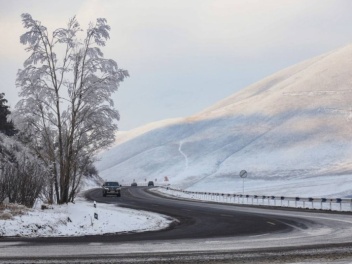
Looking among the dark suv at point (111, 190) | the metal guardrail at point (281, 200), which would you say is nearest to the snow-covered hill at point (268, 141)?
the metal guardrail at point (281, 200)

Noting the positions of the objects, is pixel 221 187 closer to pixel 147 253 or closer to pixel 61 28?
pixel 61 28

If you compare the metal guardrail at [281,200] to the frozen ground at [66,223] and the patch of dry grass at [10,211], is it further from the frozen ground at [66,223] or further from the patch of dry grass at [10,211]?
the patch of dry grass at [10,211]

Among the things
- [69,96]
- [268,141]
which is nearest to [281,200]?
[69,96]

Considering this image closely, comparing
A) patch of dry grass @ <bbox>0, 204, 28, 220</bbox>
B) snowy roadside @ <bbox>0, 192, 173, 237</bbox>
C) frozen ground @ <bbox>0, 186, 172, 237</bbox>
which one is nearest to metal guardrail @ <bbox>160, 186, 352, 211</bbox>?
snowy roadside @ <bbox>0, 192, 173, 237</bbox>

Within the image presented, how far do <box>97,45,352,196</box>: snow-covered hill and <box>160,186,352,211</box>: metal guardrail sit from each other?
37634mm

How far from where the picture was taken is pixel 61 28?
33219 millimetres

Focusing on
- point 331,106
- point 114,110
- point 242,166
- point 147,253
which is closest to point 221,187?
point 242,166

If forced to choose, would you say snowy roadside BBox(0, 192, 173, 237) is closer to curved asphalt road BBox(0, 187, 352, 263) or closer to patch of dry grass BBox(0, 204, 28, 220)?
patch of dry grass BBox(0, 204, 28, 220)

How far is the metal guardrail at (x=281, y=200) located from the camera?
39.4 m

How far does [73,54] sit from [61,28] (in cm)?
165

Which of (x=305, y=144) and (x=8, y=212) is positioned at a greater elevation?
(x=305, y=144)

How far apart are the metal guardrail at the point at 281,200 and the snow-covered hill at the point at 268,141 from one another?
37634 mm

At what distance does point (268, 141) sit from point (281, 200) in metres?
101

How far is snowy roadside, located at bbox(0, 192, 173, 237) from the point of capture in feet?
66.8
